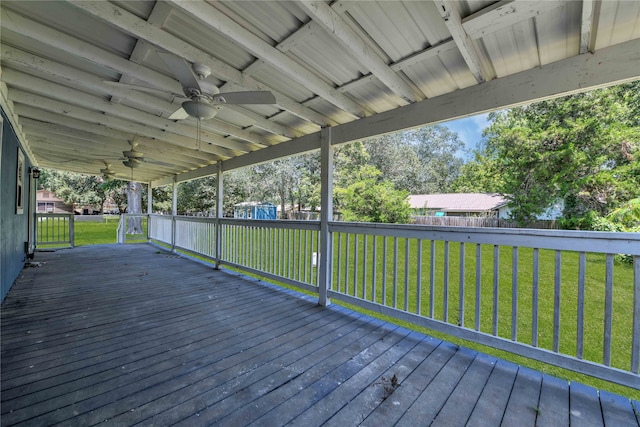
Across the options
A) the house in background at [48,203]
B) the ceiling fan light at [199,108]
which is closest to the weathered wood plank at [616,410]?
the ceiling fan light at [199,108]

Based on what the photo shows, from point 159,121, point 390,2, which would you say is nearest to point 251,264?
point 159,121

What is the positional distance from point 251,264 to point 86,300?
2126mm

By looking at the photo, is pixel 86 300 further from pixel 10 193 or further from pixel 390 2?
pixel 390 2

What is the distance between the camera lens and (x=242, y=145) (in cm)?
486

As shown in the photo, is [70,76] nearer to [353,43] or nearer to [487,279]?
[353,43]

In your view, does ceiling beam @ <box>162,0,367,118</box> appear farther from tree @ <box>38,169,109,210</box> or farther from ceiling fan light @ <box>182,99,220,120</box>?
tree @ <box>38,169,109,210</box>

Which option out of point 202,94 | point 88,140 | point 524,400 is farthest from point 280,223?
point 88,140

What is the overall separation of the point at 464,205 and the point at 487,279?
15080mm

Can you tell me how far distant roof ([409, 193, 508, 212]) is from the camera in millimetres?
17933

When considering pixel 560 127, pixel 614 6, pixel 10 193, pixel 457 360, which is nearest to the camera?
pixel 614 6

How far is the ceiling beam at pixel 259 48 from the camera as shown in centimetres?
169

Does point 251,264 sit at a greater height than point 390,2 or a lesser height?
lesser

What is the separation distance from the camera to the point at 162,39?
6.53 ft

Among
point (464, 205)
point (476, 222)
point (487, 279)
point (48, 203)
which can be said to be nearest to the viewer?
point (487, 279)
